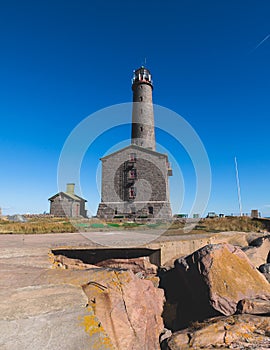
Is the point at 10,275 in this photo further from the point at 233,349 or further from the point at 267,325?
the point at 267,325

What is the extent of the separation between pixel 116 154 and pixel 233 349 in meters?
26.2

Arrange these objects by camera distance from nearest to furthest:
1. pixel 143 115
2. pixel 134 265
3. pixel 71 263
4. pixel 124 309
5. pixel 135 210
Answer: pixel 124 309 < pixel 71 263 < pixel 134 265 < pixel 135 210 < pixel 143 115

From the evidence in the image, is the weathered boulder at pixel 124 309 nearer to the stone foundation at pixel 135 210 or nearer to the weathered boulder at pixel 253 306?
the weathered boulder at pixel 253 306

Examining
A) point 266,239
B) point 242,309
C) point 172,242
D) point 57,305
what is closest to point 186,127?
point 266,239

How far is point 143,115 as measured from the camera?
29297 mm

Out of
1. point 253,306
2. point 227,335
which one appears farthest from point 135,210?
point 227,335

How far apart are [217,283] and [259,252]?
12.9 feet

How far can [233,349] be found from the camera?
8.58ft

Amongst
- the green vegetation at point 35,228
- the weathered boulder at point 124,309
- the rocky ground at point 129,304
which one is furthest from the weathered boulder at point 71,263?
the green vegetation at point 35,228

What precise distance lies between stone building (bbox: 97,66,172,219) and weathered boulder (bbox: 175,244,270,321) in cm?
2035

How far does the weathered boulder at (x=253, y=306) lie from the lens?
363 cm

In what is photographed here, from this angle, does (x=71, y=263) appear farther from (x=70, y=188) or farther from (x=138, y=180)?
(x=70, y=188)

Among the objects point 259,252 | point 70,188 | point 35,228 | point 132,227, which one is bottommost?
point 259,252

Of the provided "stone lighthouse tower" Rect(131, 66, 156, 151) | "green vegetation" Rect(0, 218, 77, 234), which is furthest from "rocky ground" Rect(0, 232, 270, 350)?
"stone lighthouse tower" Rect(131, 66, 156, 151)
